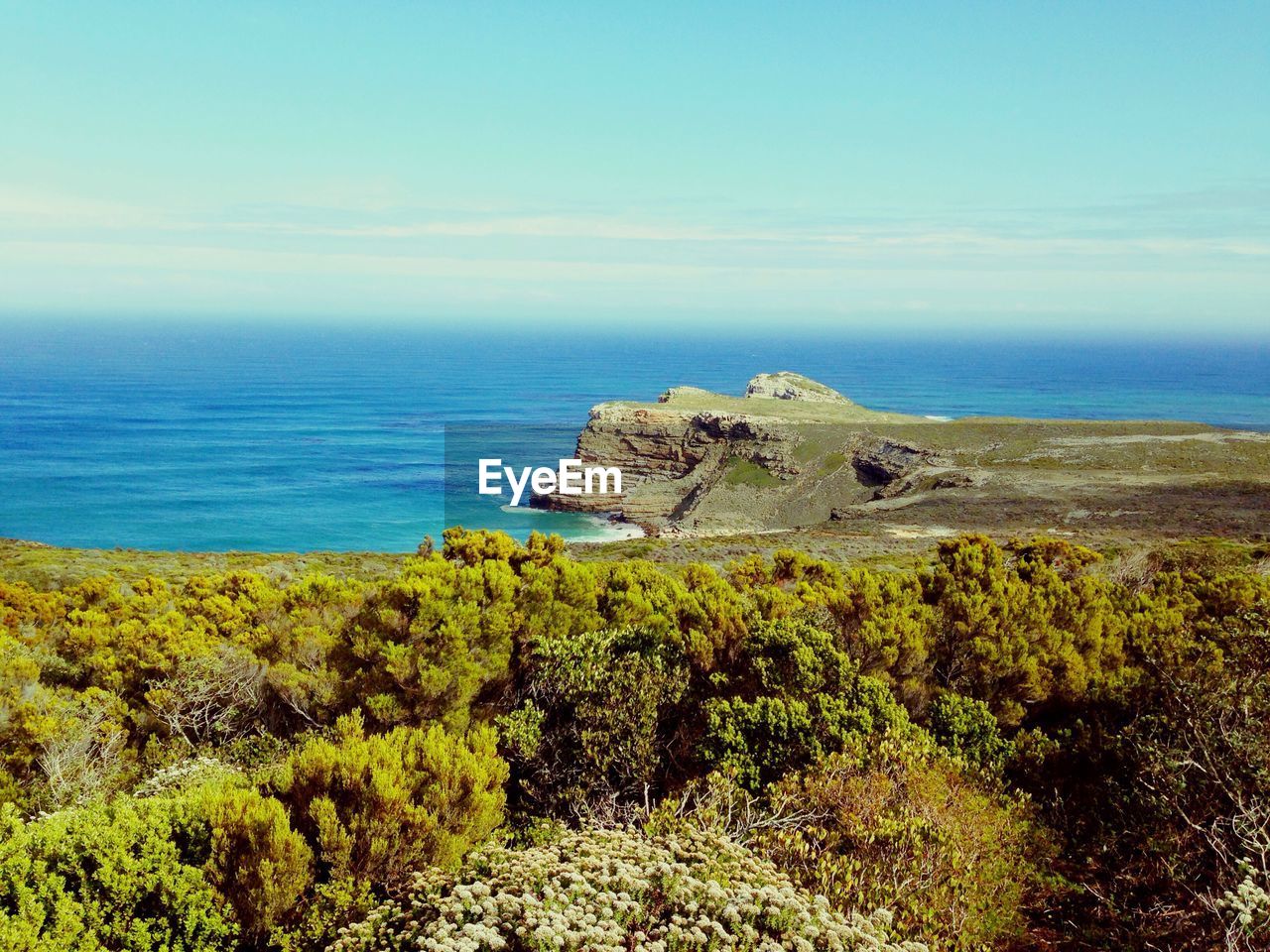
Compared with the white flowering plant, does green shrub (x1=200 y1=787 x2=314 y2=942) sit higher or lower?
lower

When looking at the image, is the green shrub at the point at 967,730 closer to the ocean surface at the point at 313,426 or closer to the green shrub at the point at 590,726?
the green shrub at the point at 590,726

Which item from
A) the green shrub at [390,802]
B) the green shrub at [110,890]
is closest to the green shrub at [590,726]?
the green shrub at [390,802]

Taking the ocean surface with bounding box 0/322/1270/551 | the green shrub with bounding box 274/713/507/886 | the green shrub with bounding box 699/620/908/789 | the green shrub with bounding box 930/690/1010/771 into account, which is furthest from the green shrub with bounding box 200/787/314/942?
the ocean surface with bounding box 0/322/1270/551

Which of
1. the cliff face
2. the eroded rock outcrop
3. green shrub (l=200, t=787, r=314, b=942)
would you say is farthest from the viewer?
the eroded rock outcrop

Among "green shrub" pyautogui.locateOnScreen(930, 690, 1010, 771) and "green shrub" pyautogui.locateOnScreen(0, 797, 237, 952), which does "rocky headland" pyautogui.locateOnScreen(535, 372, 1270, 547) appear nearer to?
"green shrub" pyautogui.locateOnScreen(930, 690, 1010, 771)

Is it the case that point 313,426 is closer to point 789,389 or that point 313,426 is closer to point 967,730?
point 789,389

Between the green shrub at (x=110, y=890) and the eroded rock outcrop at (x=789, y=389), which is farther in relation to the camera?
the eroded rock outcrop at (x=789, y=389)
